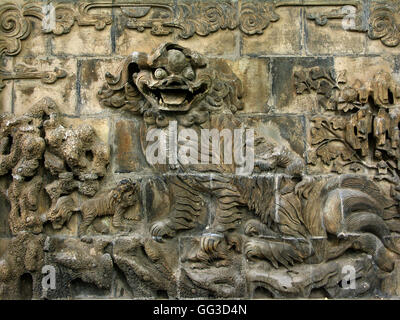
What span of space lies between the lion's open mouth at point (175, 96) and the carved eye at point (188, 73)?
12 centimetres

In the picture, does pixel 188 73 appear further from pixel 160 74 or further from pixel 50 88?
pixel 50 88

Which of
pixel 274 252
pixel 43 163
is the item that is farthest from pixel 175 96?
pixel 274 252

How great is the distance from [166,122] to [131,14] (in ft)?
3.60

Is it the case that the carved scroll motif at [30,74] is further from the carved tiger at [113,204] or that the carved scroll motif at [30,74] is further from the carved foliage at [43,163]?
the carved tiger at [113,204]

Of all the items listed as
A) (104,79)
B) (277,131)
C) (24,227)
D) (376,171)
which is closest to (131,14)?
(104,79)

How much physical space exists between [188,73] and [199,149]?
69cm

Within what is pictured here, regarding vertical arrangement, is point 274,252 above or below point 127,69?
below

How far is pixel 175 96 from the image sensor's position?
617 centimetres

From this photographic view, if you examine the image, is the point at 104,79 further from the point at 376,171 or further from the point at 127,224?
the point at 376,171

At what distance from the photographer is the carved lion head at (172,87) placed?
242 inches

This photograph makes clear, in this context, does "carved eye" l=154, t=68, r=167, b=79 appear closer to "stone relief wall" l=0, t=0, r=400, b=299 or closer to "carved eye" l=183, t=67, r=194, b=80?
"stone relief wall" l=0, t=0, r=400, b=299

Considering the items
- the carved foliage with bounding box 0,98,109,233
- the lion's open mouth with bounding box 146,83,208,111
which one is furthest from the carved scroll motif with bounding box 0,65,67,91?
the lion's open mouth with bounding box 146,83,208,111

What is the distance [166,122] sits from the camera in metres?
6.23

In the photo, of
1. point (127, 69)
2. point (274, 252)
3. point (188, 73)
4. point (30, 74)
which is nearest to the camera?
point (274, 252)
